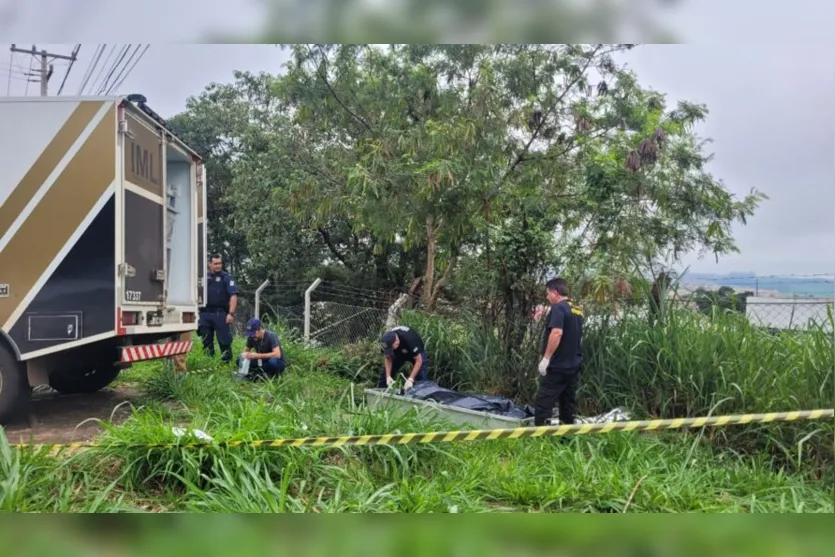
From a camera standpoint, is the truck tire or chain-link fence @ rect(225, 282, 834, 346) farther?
chain-link fence @ rect(225, 282, 834, 346)

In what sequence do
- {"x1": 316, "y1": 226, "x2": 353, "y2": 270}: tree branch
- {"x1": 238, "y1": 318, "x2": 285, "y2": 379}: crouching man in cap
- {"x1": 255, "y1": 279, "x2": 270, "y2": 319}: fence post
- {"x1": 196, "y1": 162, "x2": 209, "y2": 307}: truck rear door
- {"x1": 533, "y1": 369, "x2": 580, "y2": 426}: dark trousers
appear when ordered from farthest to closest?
{"x1": 316, "y1": 226, "x2": 353, "y2": 270}: tree branch < {"x1": 255, "y1": 279, "x2": 270, "y2": 319}: fence post < {"x1": 196, "y1": 162, "x2": 209, "y2": 307}: truck rear door < {"x1": 238, "y1": 318, "x2": 285, "y2": 379}: crouching man in cap < {"x1": 533, "y1": 369, "x2": 580, "y2": 426}: dark trousers

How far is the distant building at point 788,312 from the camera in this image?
4.52 metres

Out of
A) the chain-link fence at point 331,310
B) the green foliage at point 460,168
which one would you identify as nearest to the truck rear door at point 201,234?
the green foliage at point 460,168

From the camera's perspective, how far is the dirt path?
466 centimetres

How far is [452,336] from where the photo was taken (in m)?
7.41

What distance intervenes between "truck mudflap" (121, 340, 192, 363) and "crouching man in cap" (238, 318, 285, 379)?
598mm

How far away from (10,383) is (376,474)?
3.09m

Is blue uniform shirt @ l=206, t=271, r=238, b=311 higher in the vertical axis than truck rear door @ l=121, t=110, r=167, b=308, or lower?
lower

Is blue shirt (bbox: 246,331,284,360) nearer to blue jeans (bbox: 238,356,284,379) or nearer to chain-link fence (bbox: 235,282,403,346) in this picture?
blue jeans (bbox: 238,356,284,379)

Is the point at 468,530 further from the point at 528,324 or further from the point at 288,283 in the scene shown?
the point at 288,283

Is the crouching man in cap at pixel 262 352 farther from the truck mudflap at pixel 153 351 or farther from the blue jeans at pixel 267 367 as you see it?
the truck mudflap at pixel 153 351

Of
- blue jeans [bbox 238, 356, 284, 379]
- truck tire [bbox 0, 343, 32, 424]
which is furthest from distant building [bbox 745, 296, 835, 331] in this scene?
truck tire [bbox 0, 343, 32, 424]

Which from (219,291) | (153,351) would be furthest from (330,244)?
(153,351)
